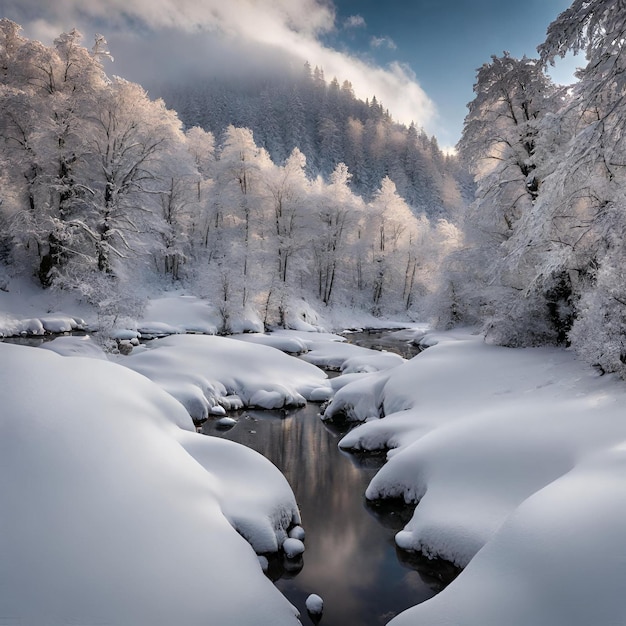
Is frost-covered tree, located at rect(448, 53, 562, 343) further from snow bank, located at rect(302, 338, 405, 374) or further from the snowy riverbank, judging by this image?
snow bank, located at rect(302, 338, 405, 374)

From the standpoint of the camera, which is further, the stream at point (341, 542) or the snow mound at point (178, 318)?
the snow mound at point (178, 318)

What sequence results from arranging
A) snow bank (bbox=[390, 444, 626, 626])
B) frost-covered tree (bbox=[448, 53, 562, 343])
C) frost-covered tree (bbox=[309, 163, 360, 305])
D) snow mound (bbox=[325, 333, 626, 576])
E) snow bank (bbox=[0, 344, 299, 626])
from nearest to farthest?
snow bank (bbox=[0, 344, 299, 626]) → snow bank (bbox=[390, 444, 626, 626]) → snow mound (bbox=[325, 333, 626, 576]) → frost-covered tree (bbox=[448, 53, 562, 343]) → frost-covered tree (bbox=[309, 163, 360, 305])

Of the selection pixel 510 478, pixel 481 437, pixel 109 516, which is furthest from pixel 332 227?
pixel 109 516

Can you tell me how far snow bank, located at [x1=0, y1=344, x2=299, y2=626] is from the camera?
3088 millimetres

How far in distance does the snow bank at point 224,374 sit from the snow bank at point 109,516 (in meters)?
5.90

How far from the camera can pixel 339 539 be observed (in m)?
6.37

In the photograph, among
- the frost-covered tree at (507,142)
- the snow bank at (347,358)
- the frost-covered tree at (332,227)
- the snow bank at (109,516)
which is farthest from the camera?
the frost-covered tree at (332,227)

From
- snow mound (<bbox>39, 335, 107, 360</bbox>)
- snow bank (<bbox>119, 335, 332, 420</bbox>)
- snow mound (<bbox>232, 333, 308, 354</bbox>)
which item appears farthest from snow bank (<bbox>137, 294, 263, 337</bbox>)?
snow mound (<bbox>39, 335, 107, 360</bbox>)

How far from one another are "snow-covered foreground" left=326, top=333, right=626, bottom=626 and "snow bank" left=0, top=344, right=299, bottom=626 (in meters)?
1.83

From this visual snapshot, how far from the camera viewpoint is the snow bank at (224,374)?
12.1 metres

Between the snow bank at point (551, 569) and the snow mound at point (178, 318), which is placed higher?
the snow bank at point (551, 569)

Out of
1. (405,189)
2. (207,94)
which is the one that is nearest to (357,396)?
(405,189)

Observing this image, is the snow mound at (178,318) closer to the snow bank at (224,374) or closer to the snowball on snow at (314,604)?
the snow bank at (224,374)

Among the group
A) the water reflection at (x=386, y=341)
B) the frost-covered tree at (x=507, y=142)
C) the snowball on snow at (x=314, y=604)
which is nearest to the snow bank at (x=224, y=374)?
the frost-covered tree at (x=507, y=142)
